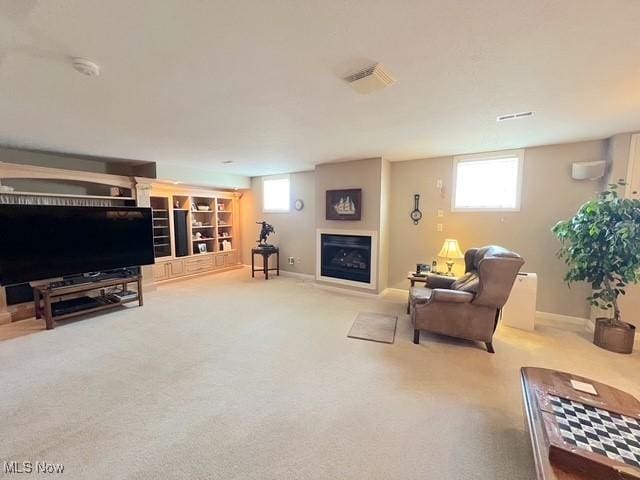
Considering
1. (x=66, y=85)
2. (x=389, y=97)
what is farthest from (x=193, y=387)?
(x=389, y=97)

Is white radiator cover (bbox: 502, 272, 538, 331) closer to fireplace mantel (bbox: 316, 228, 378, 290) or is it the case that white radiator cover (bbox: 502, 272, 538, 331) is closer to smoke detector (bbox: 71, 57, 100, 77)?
fireplace mantel (bbox: 316, 228, 378, 290)

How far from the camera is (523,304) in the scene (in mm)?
3336

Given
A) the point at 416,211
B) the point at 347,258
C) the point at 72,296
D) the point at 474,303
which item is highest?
the point at 416,211

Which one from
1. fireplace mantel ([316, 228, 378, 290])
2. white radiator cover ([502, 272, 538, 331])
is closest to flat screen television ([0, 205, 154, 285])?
fireplace mantel ([316, 228, 378, 290])

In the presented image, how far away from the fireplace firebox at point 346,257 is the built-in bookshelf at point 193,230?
9.44 feet

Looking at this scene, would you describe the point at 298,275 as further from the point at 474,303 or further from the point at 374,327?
the point at 474,303

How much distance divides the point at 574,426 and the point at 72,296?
18.3ft

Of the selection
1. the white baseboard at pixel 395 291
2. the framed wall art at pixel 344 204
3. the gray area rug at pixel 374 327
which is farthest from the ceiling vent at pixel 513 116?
the white baseboard at pixel 395 291

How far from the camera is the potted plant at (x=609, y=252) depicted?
261 cm

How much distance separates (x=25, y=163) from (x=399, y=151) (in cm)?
539

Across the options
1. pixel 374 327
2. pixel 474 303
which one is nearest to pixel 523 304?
pixel 474 303

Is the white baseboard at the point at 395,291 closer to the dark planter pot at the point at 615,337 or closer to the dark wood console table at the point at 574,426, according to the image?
the dark planter pot at the point at 615,337

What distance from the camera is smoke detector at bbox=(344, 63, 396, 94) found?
1691 mm

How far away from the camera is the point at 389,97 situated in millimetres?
2111
